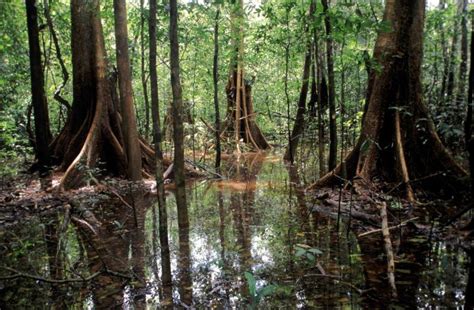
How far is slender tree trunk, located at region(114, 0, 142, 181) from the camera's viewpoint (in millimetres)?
9469

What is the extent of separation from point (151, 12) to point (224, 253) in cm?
337

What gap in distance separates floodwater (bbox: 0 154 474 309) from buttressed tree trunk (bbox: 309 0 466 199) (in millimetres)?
1649

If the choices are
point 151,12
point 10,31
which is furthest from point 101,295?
point 10,31

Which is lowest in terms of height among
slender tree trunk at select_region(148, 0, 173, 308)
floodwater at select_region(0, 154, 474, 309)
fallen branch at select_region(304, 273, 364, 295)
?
floodwater at select_region(0, 154, 474, 309)

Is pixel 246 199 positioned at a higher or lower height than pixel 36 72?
lower

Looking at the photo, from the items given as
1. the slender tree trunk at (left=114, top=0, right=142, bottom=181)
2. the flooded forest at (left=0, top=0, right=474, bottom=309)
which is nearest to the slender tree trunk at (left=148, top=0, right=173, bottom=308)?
the flooded forest at (left=0, top=0, right=474, bottom=309)

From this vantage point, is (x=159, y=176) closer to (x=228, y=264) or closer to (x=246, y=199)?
(x=228, y=264)

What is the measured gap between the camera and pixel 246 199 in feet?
29.2

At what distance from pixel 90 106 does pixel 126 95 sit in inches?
59.3

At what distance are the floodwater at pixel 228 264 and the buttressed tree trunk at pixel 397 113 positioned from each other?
64.9 inches

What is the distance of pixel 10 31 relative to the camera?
11000 millimetres

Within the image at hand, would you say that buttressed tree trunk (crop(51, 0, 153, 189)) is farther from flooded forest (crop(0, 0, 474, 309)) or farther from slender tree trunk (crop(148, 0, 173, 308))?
slender tree trunk (crop(148, 0, 173, 308))

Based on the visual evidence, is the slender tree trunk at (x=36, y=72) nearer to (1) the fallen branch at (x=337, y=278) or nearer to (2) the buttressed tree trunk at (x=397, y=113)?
(2) the buttressed tree trunk at (x=397, y=113)

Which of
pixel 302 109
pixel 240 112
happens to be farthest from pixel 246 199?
pixel 240 112
